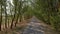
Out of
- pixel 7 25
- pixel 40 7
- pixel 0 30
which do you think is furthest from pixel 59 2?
pixel 0 30

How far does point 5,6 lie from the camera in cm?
1180

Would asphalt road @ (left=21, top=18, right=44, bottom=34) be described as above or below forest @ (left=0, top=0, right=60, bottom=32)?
below

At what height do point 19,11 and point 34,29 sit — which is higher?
point 19,11

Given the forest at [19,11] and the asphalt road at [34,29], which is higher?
the forest at [19,11]

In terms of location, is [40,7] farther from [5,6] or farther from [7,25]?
[5,6]

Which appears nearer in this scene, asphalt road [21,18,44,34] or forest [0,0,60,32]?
forest [0,0,60,32]

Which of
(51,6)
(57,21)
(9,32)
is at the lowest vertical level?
(9,32)

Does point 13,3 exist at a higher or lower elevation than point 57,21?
higher

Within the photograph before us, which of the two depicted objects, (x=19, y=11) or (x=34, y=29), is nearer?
(x=34, y=29)

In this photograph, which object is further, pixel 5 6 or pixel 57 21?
pixel 5 6

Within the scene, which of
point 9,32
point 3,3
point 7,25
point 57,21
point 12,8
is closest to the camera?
point 57,21

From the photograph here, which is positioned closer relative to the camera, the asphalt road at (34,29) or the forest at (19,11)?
the forest at (19,11)

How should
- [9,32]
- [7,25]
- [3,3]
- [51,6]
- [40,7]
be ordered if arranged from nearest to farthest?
1. [3,3]
2. [9,32]
3. [7,25]
4. [51,6]
5. [40,7]

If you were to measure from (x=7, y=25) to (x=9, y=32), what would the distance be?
2.03m
